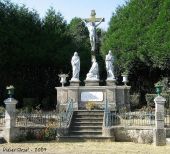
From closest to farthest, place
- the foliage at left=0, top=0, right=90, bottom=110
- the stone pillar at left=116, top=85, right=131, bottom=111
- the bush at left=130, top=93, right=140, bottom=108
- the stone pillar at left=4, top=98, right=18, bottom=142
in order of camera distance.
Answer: the stone pillar at left=4, top=98, right=18, bottom=142 → the stone pillar at left=116, top=85, right=131, bottom=111 → the bush at left=130, top=93, right=140, bottom=108 → the foliage at left=0, top=0, right=90, bottom=110

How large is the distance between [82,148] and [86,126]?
12.6 ft

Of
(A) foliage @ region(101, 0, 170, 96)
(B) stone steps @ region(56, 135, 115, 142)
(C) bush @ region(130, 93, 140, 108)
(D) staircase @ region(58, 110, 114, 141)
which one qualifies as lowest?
(B) stone steps @ region(56, 135, 115, 142)

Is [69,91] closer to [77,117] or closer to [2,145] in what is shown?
[77,117]

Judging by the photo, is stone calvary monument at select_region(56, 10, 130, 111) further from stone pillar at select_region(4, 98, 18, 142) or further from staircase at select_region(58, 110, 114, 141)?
stone pillar at select_region(4, 98, 18, 142)

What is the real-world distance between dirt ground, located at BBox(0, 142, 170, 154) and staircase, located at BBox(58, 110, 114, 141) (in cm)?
97

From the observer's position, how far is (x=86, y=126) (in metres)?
20.3

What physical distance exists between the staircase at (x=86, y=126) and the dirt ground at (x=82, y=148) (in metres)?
0.97

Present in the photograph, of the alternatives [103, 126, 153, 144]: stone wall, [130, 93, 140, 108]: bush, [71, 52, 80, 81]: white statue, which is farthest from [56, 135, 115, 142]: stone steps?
[130, 93, 140, 108]: bush

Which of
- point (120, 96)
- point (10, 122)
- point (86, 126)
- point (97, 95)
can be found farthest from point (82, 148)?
point (120, 96)

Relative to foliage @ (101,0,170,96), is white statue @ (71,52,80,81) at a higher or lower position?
lower

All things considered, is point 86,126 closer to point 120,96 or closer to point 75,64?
point 120,96

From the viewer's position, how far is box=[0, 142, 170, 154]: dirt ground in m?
15.5

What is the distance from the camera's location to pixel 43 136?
19.2 metres

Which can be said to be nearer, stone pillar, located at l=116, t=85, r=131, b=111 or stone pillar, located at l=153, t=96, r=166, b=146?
stone pillar, located at l=153, t=96, r=166, b=146
